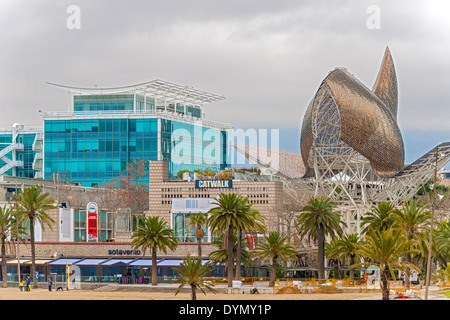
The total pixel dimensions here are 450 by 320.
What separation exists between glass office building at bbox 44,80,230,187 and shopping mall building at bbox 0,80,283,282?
15 cm

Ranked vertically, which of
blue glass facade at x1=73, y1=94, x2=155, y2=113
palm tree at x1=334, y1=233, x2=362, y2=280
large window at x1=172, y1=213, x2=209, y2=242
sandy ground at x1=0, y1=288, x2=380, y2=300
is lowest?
sandy ground at x1=0, y1=288, x2=380, y2=300

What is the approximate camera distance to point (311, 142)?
104 m

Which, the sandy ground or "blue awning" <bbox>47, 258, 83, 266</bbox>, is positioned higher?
"blue awning" <bbox>47, 258, 83, 266</bbox>

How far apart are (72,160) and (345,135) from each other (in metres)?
57.4

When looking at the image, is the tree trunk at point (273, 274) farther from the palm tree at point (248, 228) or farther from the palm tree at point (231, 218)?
the palm tree at point (231, 218)

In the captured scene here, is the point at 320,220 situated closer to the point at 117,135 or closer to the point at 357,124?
the point at 357,124

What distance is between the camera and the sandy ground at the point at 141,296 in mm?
74044

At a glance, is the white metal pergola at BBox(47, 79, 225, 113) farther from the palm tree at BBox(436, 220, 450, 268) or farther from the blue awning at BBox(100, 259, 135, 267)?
the palm tree at BBox(436, 220, 450, 268)

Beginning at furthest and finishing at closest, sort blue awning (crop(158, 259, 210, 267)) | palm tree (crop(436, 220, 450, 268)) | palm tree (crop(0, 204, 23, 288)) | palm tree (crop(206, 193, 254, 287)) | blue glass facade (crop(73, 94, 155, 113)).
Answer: blue glass facade (crop(73, 94, 155, 113)) → palm tree (crop(0, 204, 23, 288)) → blue awning (crop(158, 259, 210, 267)) → palm tree (crop(206, 193, 254, 287)) → palm tree (crop(436, 220, 450, 268))

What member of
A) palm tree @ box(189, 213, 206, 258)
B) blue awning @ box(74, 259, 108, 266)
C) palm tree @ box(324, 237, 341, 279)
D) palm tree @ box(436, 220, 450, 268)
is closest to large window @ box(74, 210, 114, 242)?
blue awning @ box(74, 259, 108, 266)

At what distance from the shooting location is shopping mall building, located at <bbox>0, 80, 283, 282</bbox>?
98.8m

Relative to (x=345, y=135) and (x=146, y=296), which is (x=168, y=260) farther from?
(x=345, y=135)

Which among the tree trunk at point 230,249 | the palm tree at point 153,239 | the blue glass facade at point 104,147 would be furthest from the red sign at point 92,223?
the blue glass facade at point 104,147
